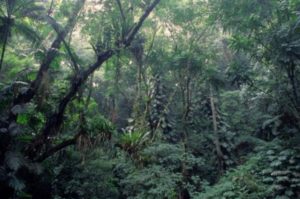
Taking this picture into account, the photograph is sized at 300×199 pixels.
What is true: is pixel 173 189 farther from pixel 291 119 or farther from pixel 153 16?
pixel 153 16

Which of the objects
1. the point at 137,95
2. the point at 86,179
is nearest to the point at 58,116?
the point at 86,179

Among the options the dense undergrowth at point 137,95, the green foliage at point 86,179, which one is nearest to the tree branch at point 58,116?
the dense undergrowth at point 137,95

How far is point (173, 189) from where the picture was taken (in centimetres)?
958

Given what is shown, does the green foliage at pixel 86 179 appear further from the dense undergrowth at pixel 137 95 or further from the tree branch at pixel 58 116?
the tree branch at pixel 58 116

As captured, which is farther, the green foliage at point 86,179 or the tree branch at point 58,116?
the green foliage at point 86,179

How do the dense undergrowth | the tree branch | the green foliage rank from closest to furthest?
the tree branch
the dense undergrowth
the green foliage

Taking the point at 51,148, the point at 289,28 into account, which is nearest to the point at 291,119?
the point at 289,28

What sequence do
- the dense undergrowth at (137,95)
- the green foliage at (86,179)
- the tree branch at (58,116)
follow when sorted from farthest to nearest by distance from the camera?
the green foliage at (86,179) < the dense undergrowth at (137,95) < the tree branch at (58,116)

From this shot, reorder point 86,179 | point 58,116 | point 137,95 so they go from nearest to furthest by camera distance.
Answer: point 58,116 < point 86,179 < point 137,95

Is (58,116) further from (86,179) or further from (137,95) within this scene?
(137,95)

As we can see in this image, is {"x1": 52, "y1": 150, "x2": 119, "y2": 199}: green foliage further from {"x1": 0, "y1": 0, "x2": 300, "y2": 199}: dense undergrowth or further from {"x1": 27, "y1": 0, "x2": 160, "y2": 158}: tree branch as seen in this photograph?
{"x1": 27, "y1": 0, "x2": 160, "y2": 158}: tree branch

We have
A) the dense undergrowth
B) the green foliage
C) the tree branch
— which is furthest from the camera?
the green foliage

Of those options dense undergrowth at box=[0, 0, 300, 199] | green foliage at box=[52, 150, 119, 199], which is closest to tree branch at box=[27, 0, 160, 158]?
dense undergrowth at box=[0, 0, 300, 199]

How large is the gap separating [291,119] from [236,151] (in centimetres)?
429
